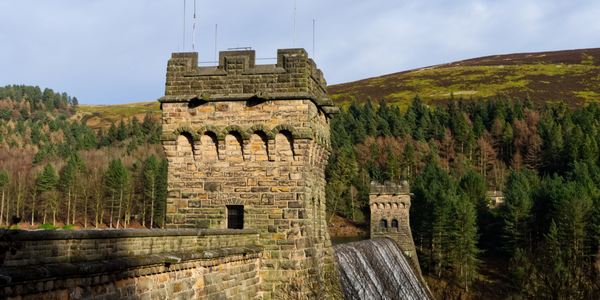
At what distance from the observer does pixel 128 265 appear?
8.30 m

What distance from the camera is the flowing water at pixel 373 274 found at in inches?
917

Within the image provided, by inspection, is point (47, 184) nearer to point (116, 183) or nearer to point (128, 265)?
point (116, 183)

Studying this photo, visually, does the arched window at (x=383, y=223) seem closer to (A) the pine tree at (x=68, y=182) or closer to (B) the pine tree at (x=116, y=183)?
(B) the pine tree at (x=116, y=183)

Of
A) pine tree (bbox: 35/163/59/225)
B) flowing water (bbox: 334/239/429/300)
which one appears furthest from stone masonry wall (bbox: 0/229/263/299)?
pine tree (bbox: 35/163/59/225)

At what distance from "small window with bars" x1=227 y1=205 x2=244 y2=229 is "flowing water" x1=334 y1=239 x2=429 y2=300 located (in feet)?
18.2

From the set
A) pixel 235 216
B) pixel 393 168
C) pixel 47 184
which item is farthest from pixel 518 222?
pixel 47 184

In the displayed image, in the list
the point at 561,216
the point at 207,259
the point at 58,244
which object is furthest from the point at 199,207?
the point at 561,216

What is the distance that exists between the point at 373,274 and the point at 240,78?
1770 centimetres

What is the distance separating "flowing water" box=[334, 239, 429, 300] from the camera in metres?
23.3

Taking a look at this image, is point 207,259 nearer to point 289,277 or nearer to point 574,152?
point 289,277

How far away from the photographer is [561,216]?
61.2 meters

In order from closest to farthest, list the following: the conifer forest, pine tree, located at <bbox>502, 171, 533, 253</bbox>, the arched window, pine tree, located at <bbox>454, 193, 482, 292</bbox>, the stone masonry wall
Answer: the stone masonry wall → the arched window → the conifer forest → pine tree, located at <bbox>454, 193, 482, 292</bbox> → pine tree, located at <bbox>502, 171, 533, 253</bbox>

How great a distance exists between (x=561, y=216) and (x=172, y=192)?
56.9 meters

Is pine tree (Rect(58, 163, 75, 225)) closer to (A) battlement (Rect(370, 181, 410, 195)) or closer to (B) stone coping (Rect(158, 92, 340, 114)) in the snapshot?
(A) battlement (Rect(370, 181, 410, 195))
